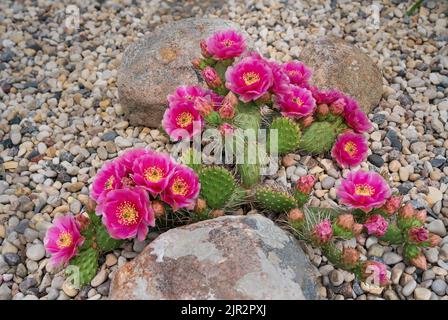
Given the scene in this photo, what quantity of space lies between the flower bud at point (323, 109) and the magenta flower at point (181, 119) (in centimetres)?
53

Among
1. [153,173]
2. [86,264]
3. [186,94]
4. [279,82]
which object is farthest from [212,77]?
[86,264]

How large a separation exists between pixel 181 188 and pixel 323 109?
0.80 metres

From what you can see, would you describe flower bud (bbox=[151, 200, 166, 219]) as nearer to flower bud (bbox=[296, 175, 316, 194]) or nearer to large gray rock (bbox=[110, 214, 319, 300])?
large gray rock (bbox=[110, 214, 319, 300])

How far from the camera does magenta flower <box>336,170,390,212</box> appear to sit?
7.09 feet

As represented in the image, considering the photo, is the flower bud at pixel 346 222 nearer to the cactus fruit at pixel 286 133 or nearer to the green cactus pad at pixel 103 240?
the cactus fruit at pixel 286 133

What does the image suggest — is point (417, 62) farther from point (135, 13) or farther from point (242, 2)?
point (135, 13)

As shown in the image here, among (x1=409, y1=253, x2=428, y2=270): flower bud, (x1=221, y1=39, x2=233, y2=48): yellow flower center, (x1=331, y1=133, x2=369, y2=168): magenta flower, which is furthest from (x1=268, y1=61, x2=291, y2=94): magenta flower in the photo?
(x1=409, y1=253, x2=428, y2=270): flower bud

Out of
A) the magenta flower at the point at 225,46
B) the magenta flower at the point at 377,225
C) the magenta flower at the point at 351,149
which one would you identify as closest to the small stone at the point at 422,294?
the magenta flower at the point at 377,225

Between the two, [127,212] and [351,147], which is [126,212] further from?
[351,147]

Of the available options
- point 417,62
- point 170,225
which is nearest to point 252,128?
point 170,225

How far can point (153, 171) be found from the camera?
2.08m

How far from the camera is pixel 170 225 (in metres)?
2.30

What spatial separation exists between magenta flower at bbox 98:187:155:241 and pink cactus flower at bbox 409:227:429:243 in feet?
3.18
